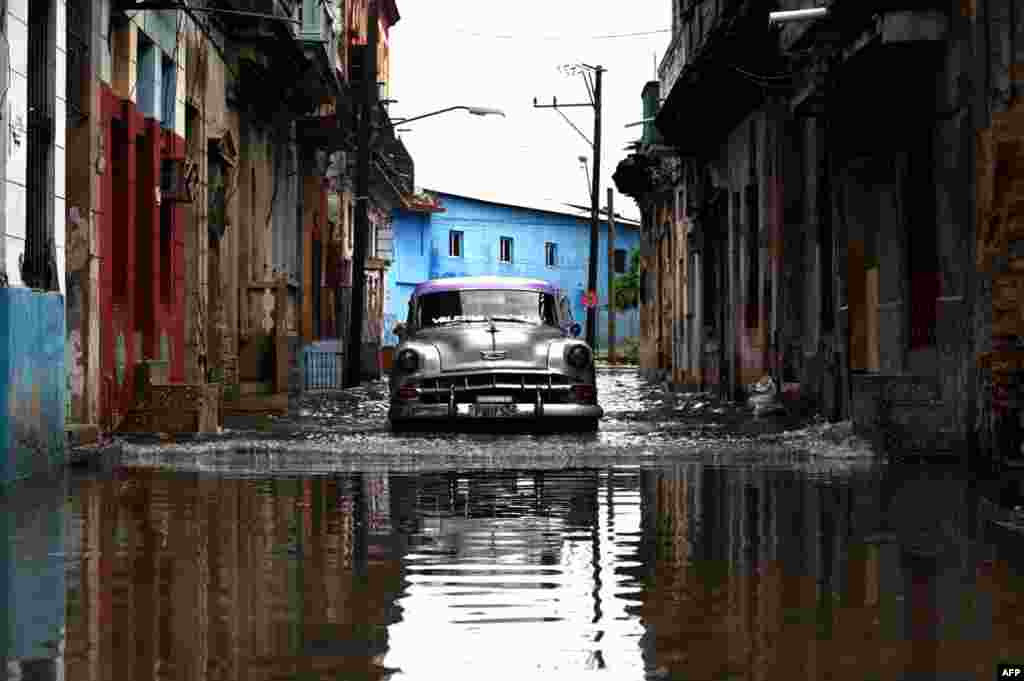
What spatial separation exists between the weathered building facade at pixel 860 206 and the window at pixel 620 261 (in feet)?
171

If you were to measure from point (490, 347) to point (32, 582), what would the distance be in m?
12.4

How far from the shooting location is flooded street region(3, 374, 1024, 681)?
18.6 feet

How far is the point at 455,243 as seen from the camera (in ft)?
273

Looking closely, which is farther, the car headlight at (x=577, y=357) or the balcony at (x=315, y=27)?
the balcony at (x=315, y=27)

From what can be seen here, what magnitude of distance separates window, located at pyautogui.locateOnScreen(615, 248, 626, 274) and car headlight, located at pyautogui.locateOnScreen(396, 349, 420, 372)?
69664 millimetres

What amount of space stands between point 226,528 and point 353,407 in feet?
61.1

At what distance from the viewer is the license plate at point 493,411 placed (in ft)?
63.4

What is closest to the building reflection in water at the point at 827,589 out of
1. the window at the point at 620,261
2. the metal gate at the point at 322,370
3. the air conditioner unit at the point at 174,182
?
the air conditioner unit at the point at 174,182

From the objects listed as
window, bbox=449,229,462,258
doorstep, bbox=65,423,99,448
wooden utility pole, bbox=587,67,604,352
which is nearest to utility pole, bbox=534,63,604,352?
wooden utility pole, bbox=587,67,604,352

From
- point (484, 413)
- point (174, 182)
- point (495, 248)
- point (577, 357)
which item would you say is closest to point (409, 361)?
point (484, 413)

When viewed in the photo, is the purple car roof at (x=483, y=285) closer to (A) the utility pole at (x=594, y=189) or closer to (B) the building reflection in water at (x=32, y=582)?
(B) the building reflection in water at (x=32, y=582)

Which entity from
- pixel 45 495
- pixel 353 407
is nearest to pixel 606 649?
pixel 45 495

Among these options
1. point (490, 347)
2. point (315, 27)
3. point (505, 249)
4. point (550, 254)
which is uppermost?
point (315, 27)

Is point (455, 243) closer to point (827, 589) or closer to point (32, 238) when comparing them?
point (32, 238)
